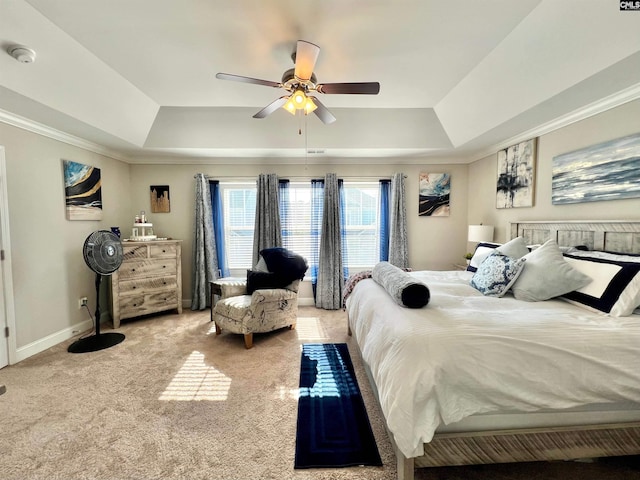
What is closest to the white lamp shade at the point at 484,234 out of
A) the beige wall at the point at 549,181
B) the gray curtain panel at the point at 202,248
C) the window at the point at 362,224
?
the beige wall at the point at 549,181

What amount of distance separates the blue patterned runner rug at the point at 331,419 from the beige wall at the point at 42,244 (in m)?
2.84

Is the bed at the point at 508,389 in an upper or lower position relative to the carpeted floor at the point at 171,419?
upper

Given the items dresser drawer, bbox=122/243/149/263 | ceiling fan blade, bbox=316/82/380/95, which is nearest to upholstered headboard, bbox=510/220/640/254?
ceiling fan blade, bbox=316/82/380/95

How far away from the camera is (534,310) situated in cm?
170

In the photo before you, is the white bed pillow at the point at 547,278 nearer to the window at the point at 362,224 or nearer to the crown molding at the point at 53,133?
the window at the point at 362,224

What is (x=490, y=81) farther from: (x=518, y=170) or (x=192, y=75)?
(x=192, y=75)

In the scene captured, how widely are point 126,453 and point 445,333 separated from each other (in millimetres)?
1959

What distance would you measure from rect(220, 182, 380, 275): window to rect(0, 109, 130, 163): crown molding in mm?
1526

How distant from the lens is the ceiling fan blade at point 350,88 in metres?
1.95

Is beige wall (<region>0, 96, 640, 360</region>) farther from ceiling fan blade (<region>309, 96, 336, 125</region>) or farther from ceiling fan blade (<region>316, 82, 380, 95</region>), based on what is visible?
ceiling fan blade (<region>316, 82, 380, 95</region>)

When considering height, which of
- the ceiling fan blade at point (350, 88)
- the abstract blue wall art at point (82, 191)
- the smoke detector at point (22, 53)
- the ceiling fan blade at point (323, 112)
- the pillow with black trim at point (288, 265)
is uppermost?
the smoke detector at point (22, 53)

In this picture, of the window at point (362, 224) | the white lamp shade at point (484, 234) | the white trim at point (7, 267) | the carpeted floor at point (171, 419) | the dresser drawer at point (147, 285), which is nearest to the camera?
the carpeted floor at point (171, 419)

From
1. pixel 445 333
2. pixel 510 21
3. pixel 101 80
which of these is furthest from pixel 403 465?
pixel 101 80

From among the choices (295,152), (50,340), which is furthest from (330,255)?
(50,340)
